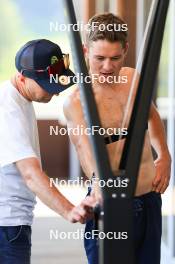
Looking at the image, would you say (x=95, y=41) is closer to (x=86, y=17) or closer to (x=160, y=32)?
(x=160, y=32)

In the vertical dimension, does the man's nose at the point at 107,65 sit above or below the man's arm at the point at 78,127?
above

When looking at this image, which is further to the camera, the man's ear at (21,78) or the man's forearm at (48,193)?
the man's ear at (21,78)

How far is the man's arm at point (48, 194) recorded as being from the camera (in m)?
1.57

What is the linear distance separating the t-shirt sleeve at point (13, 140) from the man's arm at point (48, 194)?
0.02 m

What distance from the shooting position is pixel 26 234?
76.8 inches

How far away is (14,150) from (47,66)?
0.26 meters

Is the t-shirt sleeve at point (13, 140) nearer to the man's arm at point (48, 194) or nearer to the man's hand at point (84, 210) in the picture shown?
the man's arm at point (48, 194)

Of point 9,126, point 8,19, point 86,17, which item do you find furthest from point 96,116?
point 8,19

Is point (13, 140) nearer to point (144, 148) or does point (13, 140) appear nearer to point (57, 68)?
point (57, 68)

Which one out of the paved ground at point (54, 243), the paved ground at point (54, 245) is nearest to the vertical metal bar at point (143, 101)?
the paved ground at point (54, 243)

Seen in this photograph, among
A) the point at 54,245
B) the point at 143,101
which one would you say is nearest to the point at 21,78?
the point at 143,101

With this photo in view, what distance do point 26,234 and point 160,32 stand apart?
2.68 feet

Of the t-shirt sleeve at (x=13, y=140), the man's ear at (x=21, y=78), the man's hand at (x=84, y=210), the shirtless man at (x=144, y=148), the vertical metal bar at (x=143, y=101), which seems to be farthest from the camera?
the shirtless man at (x=144, y=148)

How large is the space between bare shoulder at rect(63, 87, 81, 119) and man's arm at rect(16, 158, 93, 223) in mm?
336
